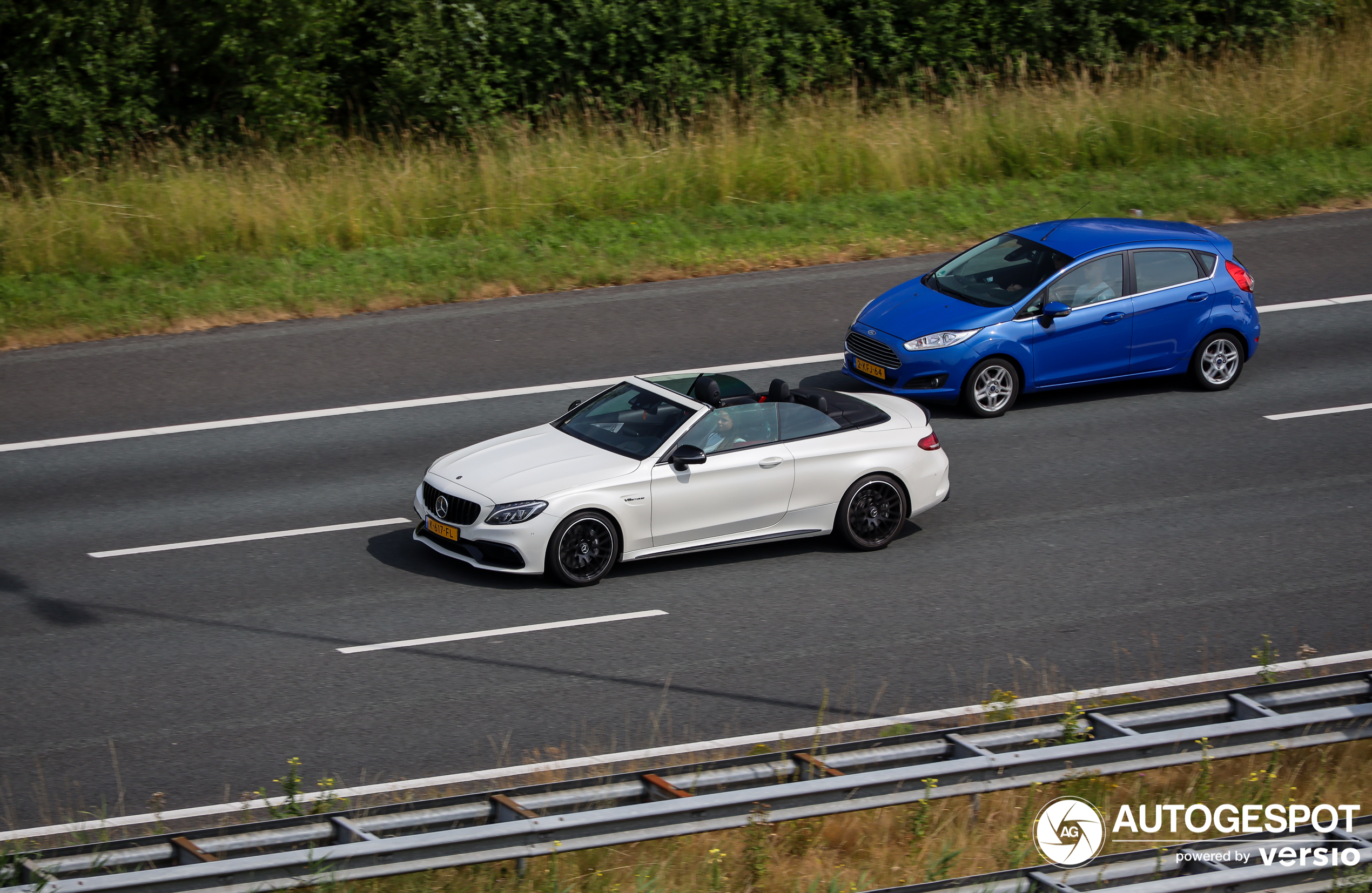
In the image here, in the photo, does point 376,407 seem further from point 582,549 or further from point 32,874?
point 32,874

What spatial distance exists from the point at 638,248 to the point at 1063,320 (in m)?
6.69

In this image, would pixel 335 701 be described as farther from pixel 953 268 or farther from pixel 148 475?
pixel 953 268

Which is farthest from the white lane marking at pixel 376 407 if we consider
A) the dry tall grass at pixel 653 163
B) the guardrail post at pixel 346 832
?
the guardrail post at pixel 346 832

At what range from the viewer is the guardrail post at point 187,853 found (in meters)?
6.40

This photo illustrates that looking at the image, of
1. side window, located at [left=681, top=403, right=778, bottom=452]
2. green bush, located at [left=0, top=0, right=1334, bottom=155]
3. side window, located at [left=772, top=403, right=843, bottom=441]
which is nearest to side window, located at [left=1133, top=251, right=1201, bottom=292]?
side window, located at [left=772, top=403, right=843, bottom=441]

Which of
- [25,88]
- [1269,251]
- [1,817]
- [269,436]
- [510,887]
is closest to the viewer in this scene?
[510,887]

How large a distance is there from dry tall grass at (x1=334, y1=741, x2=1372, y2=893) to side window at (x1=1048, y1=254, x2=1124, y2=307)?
24.3 feet

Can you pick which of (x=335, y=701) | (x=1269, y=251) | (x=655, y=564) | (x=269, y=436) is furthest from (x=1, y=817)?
(x=1269, y=251)

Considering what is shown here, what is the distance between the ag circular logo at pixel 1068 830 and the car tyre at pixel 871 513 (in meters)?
4.82

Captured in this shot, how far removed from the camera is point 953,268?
16188 millimetres

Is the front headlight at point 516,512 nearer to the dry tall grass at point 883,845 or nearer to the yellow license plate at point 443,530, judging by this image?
the yellow license plate at point 443,530

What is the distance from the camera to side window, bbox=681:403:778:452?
11820 mm

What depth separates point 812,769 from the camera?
7.16 meters

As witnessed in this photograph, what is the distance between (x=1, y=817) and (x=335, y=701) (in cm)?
214
